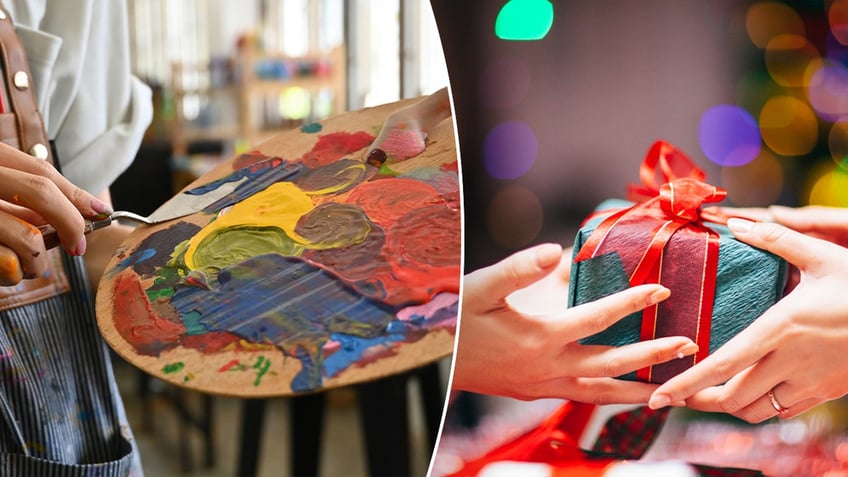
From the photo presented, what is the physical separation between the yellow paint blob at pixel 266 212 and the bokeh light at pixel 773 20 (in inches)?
12.9

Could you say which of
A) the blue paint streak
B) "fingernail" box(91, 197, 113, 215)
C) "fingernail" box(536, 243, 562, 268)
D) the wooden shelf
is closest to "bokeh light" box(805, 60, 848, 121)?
"fingernail" box(536, 243, 562, 268)

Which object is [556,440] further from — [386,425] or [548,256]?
[386,425]

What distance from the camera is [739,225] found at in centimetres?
44

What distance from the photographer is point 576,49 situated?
0.50 m

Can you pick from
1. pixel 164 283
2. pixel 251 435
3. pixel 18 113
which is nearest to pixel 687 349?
pixel 164 283

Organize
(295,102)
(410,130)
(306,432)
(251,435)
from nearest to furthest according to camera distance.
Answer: (410,130) < (306,432) < (251,435) < (295,102)

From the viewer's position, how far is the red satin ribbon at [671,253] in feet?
1.44

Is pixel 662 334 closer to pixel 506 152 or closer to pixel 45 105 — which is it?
→ pixel 506 152

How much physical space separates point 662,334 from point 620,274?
0.05 m

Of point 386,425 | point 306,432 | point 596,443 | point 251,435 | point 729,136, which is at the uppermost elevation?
point 729,136

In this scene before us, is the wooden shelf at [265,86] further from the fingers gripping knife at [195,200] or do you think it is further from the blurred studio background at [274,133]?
the fingers gripping knife at [195,200]

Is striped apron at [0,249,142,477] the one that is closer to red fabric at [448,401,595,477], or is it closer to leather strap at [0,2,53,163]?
leather strap at [0,2,53,163]

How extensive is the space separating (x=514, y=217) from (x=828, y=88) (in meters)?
0.23

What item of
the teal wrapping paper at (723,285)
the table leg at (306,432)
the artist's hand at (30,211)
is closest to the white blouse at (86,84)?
the artist's hand at (30,211)
